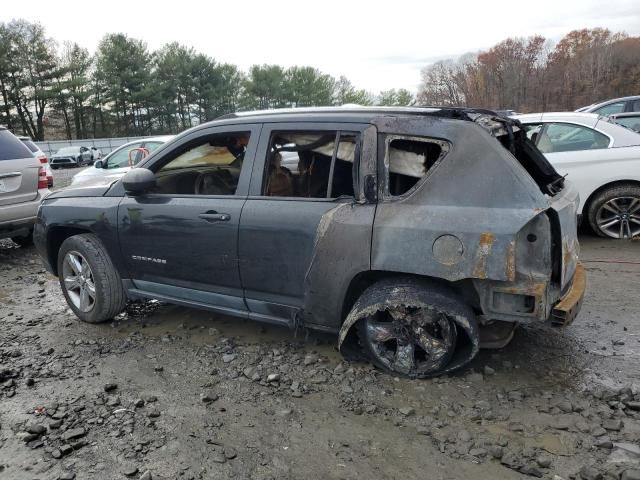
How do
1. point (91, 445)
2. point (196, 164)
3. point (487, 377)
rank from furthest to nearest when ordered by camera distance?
point (196, 164) < point (487, 377) < point (91, 445)

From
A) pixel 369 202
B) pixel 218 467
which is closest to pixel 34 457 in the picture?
pixel 218 467

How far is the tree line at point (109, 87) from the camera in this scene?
1800 inches

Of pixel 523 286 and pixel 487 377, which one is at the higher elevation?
pixel 523 286

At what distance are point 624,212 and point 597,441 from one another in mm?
4514

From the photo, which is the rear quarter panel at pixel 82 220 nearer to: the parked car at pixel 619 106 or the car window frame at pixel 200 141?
the car window frame at pixel 200 141

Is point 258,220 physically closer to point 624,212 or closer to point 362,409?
point 362,409

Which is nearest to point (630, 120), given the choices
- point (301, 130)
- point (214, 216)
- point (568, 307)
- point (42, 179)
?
point (568, 307)

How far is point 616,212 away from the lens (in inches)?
245

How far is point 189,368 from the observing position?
11.6 feet

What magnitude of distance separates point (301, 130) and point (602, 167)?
4508 millimetres

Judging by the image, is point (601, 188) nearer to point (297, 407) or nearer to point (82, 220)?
point (297, 407)

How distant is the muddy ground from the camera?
8.19ft

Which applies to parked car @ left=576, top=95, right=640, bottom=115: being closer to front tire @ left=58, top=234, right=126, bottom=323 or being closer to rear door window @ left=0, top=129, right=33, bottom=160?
front tire @ left=58, top=234, right=126, bottom=323

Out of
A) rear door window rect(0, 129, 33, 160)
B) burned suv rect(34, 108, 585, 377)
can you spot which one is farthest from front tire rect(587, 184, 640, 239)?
rear door window rect(0, 129, 33, 160)
